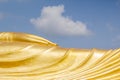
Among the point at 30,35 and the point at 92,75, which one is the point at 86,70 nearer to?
the point at 92,75

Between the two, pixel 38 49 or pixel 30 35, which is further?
pixel 30 35

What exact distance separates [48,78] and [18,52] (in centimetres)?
55

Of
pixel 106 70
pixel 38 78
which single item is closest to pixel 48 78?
pixel 38 78

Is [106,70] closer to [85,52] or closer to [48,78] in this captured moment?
[85,52]

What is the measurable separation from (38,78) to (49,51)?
42 cm

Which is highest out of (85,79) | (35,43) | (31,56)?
(35,43)

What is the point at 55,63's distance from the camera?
448cm

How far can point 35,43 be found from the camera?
189 inches

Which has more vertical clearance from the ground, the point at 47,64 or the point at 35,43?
the point at 35,43

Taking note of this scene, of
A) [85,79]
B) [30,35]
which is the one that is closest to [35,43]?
[30,35]

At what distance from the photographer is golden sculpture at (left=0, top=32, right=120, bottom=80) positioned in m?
4.38

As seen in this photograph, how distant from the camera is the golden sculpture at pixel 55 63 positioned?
4379 millimetres

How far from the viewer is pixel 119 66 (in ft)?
14.5

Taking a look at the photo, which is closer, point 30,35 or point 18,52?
point 18,52
